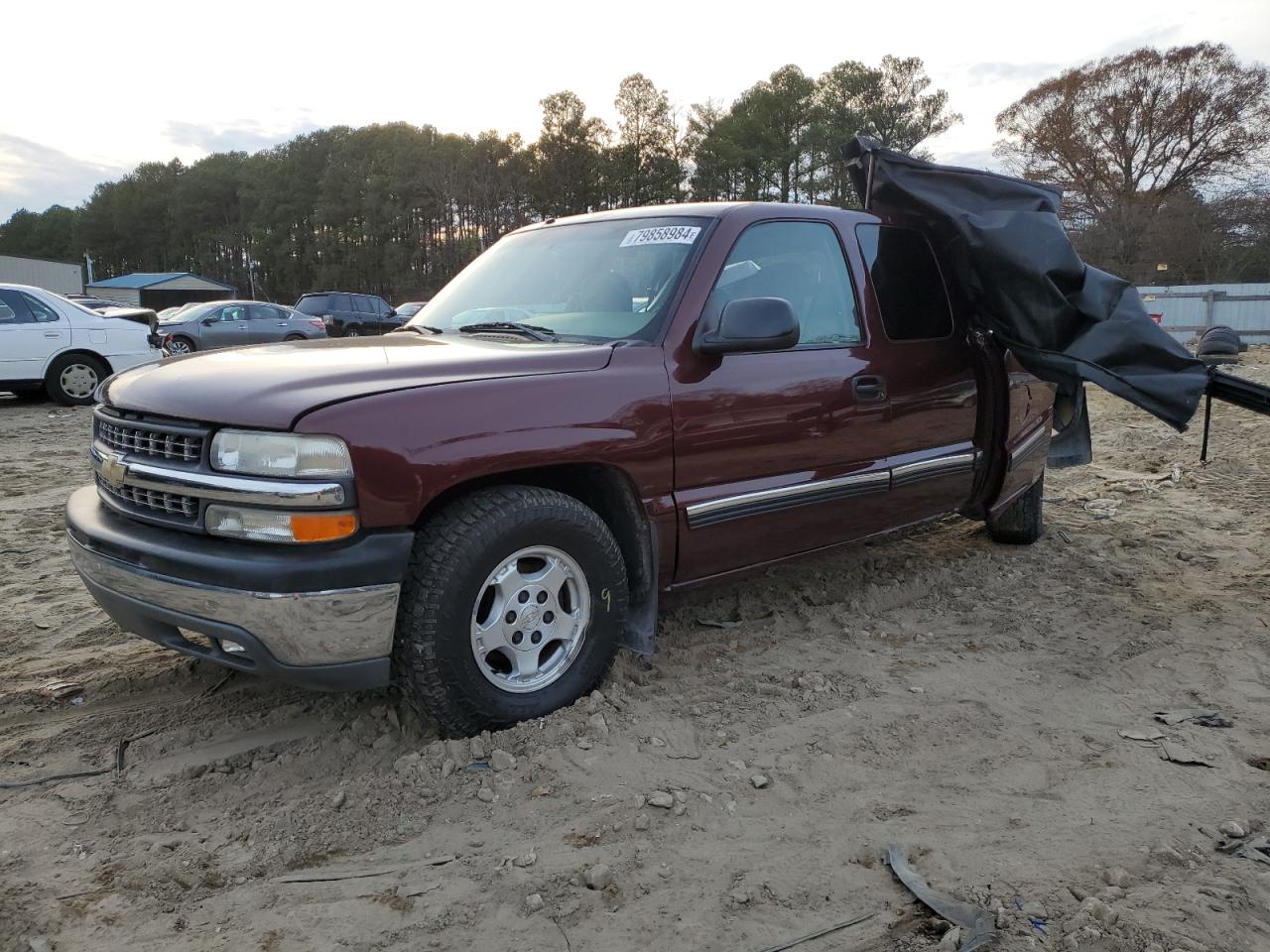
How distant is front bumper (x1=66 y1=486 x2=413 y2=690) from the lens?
246cm

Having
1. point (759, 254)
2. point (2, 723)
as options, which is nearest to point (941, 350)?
point (759, 254)

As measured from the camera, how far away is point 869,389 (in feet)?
12.5

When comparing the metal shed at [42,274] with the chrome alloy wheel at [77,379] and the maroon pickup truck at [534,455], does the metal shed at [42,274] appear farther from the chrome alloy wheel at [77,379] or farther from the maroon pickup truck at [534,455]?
the maroon pickup truck at [534,455]

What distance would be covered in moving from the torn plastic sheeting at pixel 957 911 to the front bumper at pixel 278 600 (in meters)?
1.51

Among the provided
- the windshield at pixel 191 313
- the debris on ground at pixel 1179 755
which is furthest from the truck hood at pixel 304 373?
the windshield at pixel 191 313

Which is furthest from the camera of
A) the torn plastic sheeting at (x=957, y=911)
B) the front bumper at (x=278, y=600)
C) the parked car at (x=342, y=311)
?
the parked car at (x=342, y=311)

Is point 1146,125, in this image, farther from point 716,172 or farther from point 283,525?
point 283,525

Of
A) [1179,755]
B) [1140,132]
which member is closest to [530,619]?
[1179,755]

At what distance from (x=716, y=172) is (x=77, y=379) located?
45815 millimetres

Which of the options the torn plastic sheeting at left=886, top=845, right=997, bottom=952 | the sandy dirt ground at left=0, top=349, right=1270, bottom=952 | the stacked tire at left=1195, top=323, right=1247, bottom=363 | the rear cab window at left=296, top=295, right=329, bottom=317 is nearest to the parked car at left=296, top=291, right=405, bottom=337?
the rear cab window at left=296, top=295, right=329, bottom=317

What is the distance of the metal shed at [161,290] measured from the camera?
5753 centimetres

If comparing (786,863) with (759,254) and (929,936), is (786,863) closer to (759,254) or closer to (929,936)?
(929,936)

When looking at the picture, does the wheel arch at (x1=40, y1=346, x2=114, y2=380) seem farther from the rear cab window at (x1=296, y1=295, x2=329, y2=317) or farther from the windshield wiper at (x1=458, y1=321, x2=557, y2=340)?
the rear cab window at (x1=296, y1=295, x2=329, y2=317)

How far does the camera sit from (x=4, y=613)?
4.19 m
